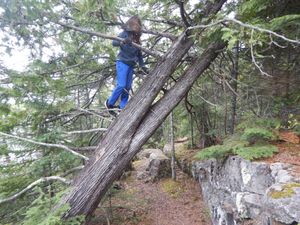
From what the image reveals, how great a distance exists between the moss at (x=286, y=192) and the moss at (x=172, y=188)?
5.60 m

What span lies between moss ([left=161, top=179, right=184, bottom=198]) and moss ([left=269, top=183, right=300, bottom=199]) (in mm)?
5600

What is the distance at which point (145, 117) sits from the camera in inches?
193

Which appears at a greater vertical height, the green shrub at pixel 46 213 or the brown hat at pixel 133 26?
the brown hat at pixel 133 26

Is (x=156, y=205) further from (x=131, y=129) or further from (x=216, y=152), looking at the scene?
(x=131, y=129)

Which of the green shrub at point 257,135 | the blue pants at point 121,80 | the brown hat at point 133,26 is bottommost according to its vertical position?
the green shrub at point 257,135

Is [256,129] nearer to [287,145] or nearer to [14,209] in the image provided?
[287,145]

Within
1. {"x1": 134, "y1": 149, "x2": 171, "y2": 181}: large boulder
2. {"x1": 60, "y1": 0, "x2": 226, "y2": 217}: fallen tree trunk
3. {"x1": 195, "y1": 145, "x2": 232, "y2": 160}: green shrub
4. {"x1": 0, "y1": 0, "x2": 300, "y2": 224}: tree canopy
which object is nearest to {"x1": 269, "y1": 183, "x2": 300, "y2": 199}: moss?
{"x1": 0, "y1": 0, "x2": 300, "y2": 224}: tree canopy

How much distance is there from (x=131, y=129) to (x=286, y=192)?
2.57m

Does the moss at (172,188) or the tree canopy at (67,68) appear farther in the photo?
the moss at (172,188)

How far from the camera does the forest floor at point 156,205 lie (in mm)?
7246

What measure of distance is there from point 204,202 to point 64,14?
618cm

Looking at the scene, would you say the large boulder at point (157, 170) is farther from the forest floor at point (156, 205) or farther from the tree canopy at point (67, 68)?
the tree canopy at point (67, 68)

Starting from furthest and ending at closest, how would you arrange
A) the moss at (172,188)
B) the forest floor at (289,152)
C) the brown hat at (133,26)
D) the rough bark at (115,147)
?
1. the moss at (172,188)
2. the brown hat at (133,26)
3. the rough bark at (115,147)
4. the forest floor at (289,152)

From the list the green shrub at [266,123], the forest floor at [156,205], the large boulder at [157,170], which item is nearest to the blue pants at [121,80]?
the green shrub at [266,123]
